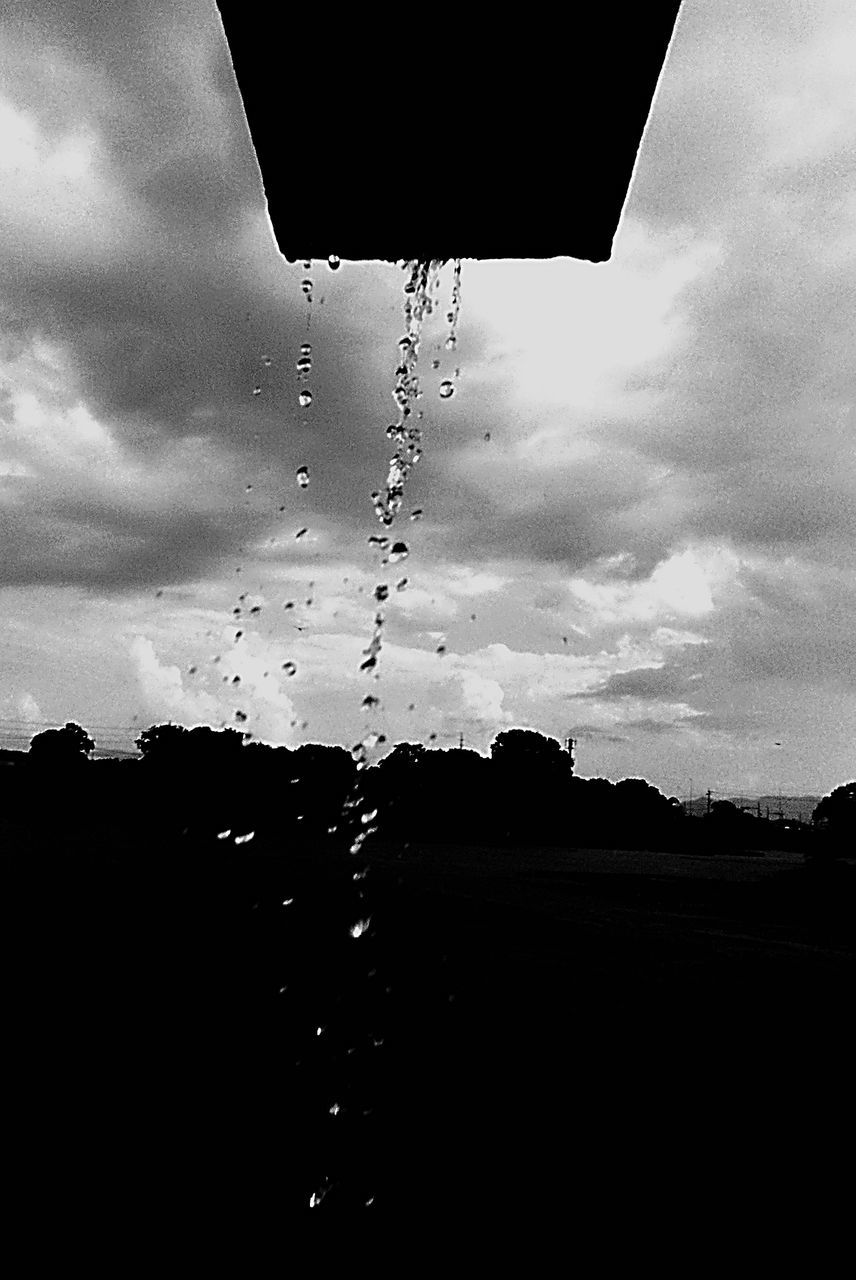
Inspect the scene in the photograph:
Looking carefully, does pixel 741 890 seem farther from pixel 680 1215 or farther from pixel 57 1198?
pixel 57 1198

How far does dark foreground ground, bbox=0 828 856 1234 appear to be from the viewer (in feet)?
22.7

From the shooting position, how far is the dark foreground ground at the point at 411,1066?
6930 millimetres

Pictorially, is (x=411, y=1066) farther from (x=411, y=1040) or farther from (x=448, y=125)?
(x=448, y=125)

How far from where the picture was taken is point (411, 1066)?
951cm

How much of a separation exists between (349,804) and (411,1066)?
158ft

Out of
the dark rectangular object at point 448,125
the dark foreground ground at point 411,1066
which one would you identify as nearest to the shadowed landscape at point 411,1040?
the dark foreground ground at point 411,1066

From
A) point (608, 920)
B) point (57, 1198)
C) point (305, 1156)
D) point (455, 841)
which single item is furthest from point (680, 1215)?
point (455, 841)

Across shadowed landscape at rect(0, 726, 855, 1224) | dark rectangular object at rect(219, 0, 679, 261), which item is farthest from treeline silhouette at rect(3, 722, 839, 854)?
dark rectangular object at rect(219, 0, 679, 261)

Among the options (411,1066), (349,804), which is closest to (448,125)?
(411,1066)

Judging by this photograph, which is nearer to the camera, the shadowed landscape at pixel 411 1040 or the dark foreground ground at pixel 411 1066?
the dark foreground ground at pixel 411 1066

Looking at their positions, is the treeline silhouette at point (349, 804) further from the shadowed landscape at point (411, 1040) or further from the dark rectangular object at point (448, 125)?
the dark rectangular object at point (448, 125)

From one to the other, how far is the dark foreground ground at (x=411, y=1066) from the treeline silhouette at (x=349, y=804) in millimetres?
21682

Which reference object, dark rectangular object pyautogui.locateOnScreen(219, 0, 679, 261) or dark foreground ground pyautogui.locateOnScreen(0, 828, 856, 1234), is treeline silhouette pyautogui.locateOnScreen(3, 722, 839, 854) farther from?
dark rectangular object pyautogui.locateOnScreen(219, 0, 679, 261)

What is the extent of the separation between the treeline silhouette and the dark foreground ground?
21.7m
